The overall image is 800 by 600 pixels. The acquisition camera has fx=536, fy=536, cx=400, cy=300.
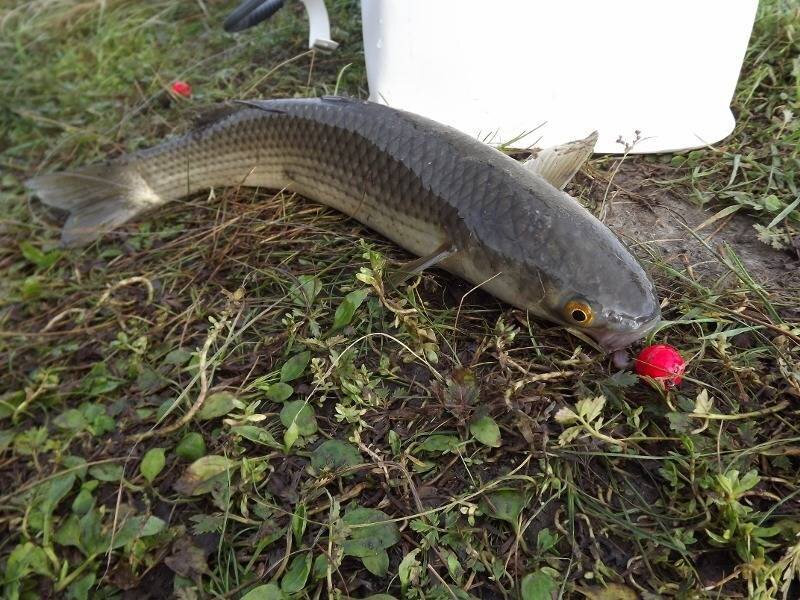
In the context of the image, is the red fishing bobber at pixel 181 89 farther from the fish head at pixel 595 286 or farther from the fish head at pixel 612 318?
the fish head at pixel 612 318

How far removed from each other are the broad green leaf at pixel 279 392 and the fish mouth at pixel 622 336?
1.17 metres

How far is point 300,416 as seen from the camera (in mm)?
1991

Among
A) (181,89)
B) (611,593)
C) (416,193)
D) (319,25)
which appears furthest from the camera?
(181,89)

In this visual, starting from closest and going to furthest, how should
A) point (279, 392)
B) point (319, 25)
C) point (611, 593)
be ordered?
1. point (611, 593)
2. point (279, 392)
3. point (319, 25)

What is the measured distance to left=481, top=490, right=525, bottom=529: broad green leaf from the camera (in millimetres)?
1645

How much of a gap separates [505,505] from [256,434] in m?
0.92

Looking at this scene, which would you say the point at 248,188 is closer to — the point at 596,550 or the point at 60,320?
the point at 60,320

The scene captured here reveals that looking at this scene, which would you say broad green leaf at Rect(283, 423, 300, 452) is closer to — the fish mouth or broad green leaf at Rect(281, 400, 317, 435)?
broad green leaf at Rect(281, 400, 317, 435)

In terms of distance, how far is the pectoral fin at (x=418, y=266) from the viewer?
2.17 metres

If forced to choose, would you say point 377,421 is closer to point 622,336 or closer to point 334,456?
point 334,456

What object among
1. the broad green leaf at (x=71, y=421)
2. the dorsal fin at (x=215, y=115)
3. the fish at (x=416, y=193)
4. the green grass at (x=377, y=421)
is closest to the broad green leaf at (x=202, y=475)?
the green grass at (x=377, y=421)

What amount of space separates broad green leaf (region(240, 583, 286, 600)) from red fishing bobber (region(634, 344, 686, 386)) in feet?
4.44

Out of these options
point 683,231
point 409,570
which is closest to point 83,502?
point 409,570

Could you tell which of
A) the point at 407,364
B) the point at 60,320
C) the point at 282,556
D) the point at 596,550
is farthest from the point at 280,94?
the point at 596,550
